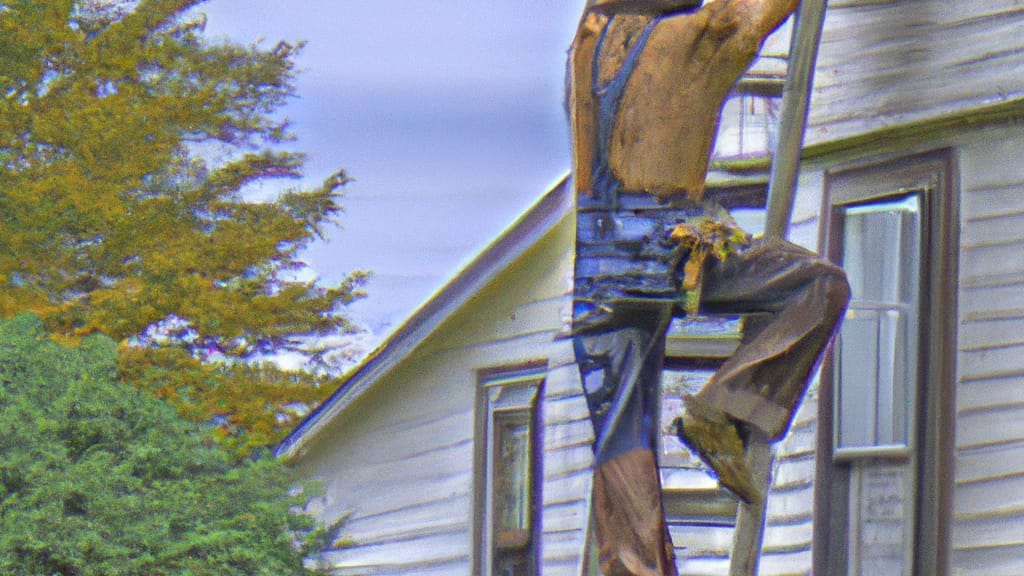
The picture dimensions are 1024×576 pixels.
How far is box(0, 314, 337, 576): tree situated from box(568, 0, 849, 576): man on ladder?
3881 millimetres

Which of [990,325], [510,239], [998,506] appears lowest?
[998,506]

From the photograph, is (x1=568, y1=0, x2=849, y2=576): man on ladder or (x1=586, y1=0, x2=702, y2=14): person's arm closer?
(x1=568, y1=0, x2=849, y2=576): man on ladder

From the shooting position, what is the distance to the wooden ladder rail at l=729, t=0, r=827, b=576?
4.81 metres

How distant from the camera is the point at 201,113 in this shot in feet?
64.5

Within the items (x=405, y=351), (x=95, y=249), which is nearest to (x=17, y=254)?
(x=95, y=249)

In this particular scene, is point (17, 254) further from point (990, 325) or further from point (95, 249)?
point (990, 325)

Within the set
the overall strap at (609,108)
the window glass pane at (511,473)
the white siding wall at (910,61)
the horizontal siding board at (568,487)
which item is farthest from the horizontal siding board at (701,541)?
the overall strap at (609,108)

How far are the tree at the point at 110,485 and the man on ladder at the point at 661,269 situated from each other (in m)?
3.88

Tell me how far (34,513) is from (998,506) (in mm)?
4561

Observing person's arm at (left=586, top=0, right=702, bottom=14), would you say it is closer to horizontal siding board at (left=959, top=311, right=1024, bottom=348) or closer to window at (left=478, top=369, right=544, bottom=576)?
horizontal siding board at (left=959, top=311, right=1024, bottom=348)

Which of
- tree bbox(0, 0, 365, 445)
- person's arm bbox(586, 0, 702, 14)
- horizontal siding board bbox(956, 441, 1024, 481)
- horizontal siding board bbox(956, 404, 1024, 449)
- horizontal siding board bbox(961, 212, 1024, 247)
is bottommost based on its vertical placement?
horizontal siding board bbox(956, 441, 1024, 481)

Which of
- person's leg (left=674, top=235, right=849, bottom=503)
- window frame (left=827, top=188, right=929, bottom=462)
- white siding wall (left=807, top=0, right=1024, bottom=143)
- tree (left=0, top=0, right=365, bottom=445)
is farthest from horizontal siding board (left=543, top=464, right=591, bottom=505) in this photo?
tree (left=0, top=0, right=365, bottom=445)

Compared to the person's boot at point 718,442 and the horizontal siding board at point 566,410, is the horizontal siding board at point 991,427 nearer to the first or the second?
the person's boot at point 718,442

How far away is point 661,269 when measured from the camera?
500 cm
